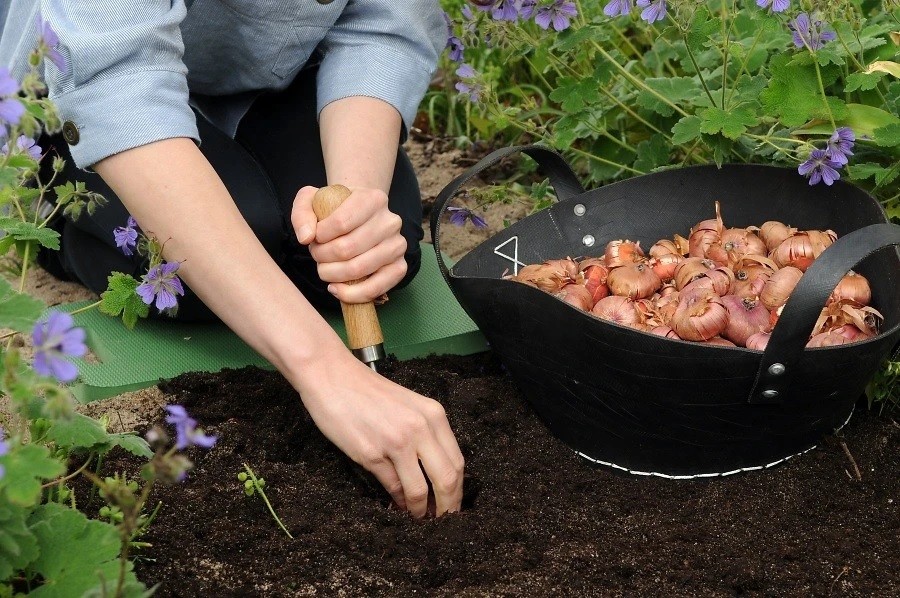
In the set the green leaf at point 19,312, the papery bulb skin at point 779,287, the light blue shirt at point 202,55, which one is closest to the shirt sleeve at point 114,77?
the light blue shirt at point 202,55

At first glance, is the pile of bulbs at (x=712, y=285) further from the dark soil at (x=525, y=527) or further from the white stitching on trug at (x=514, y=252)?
the dark soil at (x=525, y=527)

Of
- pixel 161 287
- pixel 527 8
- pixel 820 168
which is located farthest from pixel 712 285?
pixel 161 287

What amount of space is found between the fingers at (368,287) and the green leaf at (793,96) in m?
0.68

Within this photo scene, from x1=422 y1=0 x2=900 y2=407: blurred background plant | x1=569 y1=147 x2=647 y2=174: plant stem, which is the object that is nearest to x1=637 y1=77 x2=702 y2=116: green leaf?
x1=422 y1=0 x2=900 y2=407: blurred background plant

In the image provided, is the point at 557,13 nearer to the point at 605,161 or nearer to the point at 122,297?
the point at 605,161

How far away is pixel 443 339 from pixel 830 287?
2.75 ft

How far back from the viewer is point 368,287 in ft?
4.60

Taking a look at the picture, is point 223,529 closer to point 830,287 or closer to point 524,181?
point 830,287

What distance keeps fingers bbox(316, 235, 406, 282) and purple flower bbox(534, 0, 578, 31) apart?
0.56 meters

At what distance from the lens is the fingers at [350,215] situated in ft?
4.42

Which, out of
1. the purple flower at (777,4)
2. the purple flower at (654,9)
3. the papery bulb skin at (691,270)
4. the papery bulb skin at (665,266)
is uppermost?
the purple flower at (777,4)

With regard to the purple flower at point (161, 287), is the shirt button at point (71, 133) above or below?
above

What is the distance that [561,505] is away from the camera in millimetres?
1349

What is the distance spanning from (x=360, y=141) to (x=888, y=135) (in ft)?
2.80
